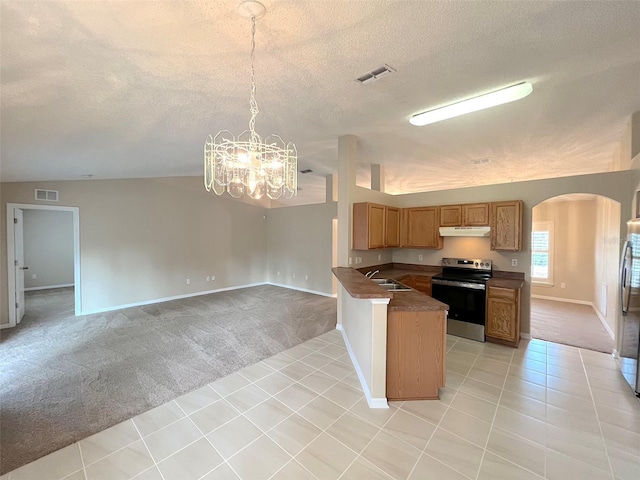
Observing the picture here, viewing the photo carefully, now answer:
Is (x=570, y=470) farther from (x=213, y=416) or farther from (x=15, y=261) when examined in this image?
(x=15, y=261)

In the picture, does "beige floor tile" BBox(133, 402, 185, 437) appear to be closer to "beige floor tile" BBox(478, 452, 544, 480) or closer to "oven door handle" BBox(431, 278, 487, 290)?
"beige floor tile" BBox(478, 452, 544, 480)

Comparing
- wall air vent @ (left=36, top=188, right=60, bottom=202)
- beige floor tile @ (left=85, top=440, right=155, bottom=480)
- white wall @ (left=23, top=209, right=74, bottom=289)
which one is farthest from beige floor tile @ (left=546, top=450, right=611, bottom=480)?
white wall @ (left=23, top=209, right=74, bottom=289)

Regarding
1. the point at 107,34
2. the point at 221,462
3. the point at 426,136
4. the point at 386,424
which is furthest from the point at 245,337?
the point at 426,136

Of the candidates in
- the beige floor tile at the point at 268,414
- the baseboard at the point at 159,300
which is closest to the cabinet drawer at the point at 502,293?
the beige floor tile at the point at 268,414

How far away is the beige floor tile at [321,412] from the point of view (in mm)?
2240

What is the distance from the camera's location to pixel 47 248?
7.83m

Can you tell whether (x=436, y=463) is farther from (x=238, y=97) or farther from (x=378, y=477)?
(x=238, y=97)

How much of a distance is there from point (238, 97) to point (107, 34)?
1100mm

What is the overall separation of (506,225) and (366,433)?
3660 mm

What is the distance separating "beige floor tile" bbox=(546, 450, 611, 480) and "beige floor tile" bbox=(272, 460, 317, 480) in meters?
1.60

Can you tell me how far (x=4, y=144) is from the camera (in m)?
2.69

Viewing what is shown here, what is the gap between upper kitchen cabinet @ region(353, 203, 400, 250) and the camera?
13.8 ft

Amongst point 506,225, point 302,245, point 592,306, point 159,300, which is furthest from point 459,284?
point 159,300

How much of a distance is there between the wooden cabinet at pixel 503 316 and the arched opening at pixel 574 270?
90 centimetres
